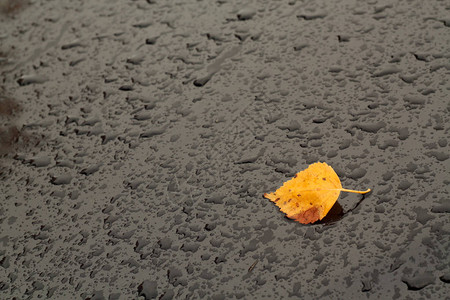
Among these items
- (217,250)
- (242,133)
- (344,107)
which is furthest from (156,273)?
(344,107)

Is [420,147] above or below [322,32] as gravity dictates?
below

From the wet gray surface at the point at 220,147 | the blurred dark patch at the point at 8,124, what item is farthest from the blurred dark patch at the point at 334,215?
the blurred dark patch at the point at 8,124

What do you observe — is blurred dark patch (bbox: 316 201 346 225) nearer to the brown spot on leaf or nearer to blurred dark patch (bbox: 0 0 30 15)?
the brown spot on leaf

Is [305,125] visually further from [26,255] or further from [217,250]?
[26,255]

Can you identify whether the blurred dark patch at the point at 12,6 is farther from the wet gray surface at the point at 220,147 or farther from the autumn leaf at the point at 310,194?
the autumn leaf at the point at 310,194

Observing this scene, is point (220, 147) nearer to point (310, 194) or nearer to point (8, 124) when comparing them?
point (310, 194)

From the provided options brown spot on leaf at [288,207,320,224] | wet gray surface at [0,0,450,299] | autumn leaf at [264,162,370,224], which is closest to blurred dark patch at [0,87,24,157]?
wet gray surface at [0,0,450,299]
